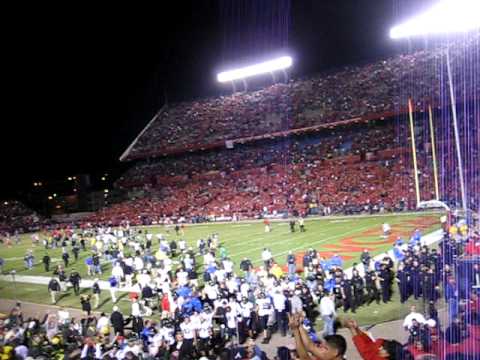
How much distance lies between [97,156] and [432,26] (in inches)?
1839

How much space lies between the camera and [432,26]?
4322 centimetres

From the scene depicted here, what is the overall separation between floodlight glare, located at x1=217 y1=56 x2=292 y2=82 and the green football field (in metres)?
28.2

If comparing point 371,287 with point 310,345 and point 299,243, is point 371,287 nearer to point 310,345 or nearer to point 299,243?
point 310,345

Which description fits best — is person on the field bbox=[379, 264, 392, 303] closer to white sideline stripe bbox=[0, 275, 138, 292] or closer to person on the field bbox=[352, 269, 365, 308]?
person on the field bbox=[352, 269, 365, 308]

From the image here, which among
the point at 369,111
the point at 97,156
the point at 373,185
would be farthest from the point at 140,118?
the point at 373,185

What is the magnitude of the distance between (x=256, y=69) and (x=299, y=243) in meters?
40.6

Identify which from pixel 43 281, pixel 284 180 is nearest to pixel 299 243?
pixel 43 281

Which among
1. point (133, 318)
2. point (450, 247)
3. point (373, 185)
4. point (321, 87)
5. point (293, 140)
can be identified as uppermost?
point (321, 87)

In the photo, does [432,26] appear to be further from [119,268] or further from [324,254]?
[119,268]

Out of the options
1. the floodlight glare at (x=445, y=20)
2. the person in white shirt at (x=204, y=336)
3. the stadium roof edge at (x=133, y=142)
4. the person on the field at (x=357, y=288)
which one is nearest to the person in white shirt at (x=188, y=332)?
the person in white shirt at (x=204, y=336)

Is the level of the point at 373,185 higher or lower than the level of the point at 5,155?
lower

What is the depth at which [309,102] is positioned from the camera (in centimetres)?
5328

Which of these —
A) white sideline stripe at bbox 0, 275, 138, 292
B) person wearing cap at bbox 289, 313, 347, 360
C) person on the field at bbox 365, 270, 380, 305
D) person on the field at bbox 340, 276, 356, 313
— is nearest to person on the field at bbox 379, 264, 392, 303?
person on the field at bbox 365, 270, 380, 305

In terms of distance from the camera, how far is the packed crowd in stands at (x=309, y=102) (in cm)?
4462
